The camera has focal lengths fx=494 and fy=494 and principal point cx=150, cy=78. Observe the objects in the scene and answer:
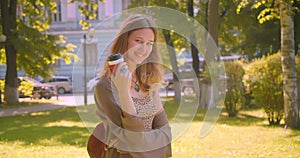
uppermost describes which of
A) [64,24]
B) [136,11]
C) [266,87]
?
[64,24]

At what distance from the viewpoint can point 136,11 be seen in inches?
126

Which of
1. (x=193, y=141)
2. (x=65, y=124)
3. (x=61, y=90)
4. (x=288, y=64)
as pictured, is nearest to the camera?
(x=193, y=141)

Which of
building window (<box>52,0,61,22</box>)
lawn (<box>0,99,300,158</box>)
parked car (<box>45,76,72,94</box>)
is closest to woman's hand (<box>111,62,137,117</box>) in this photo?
lawn (<box>0,99,300,158</box>)

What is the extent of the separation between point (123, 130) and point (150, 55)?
18.3 inches

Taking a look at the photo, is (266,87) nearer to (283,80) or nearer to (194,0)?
(283,80)

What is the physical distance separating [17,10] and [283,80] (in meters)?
17.8

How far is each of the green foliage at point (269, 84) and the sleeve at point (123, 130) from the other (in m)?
10.2

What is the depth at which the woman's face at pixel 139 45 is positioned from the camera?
2.69 metres

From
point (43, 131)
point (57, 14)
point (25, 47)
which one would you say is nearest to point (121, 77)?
point (43, 131)

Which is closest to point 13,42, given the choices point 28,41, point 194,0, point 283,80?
point 28,41

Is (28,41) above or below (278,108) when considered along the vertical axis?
above

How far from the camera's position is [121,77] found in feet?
8.34

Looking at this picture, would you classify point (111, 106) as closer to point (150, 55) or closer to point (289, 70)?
point (150, 55)

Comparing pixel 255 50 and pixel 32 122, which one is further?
pixel 255 50
